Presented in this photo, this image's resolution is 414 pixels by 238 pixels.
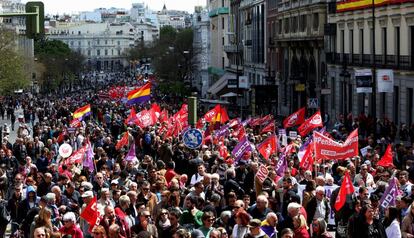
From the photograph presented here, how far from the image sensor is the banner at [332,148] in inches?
973

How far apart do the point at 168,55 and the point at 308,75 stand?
193 ft

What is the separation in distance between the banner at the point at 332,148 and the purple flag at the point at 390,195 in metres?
6.01

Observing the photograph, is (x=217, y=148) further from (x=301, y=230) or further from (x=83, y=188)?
(x=301, y=230)

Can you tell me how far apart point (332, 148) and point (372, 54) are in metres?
34.9

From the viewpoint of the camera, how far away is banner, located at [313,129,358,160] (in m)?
24.7

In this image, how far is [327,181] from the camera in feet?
67.4

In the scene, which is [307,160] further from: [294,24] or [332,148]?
[294,24]

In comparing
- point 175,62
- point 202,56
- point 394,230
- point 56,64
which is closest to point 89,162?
point 394,230

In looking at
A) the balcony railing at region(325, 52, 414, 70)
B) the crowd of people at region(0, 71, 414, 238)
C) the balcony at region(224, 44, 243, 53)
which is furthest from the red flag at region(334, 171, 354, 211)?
the balcony at region(224, 44, 243, 53)

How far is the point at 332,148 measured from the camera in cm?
2481

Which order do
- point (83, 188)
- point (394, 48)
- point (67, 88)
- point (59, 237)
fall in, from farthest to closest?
point (67, 88)
point (394, 48)
point (83, 188)
point (59, 237)

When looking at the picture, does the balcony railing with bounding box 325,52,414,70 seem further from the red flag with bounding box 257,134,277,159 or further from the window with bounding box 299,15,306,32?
the red flag with bounding box 257,134,277,159

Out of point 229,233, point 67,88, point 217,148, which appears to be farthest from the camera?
point 67,88

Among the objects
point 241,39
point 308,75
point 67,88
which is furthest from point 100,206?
point 67,88
